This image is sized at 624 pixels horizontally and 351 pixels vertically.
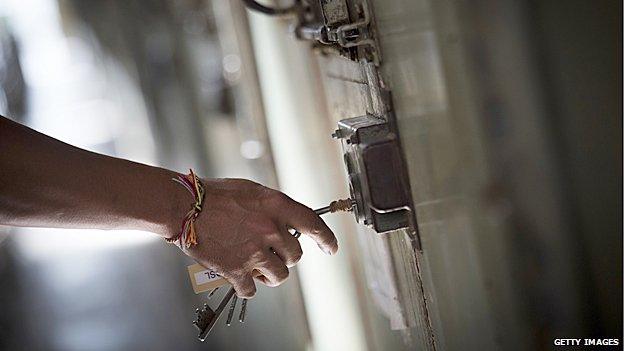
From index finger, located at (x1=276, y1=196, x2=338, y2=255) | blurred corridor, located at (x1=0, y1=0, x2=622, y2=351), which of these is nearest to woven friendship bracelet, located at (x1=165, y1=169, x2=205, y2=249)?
index finger, located at (x1=276, y1=196, x2=338, y2=255)

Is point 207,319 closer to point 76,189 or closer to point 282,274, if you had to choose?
point 282,274

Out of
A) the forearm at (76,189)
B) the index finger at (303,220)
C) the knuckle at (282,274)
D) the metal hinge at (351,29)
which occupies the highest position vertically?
the metal hinge at (351,29)

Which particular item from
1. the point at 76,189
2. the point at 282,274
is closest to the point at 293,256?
the point at 282,274

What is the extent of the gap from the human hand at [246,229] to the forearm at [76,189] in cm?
4

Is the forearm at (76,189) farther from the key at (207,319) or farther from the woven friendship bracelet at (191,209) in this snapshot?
the key at (207,319)

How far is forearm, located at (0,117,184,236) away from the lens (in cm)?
103

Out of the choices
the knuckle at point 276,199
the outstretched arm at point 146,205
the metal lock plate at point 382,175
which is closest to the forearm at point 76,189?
the outstretched arm at point 146,205

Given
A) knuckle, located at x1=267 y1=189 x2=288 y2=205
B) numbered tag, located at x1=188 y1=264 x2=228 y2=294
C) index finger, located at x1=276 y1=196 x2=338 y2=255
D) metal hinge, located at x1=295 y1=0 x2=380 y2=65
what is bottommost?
numbered tag, located at x1=188 y1=264 x2=228 y2=294

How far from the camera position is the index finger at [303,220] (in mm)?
1137

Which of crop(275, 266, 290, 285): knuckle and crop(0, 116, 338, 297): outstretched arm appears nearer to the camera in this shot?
crop(0, 116, 338, 297): outstretched arm

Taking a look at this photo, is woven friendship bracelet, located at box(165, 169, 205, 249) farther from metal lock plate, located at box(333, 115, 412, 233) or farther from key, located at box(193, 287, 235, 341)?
metal lock plate, located at box(333, 115, 412, 233)

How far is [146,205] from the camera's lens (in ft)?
3.59

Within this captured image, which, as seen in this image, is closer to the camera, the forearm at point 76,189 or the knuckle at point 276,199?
the forearm at point 76,189

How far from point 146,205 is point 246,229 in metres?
0.14
